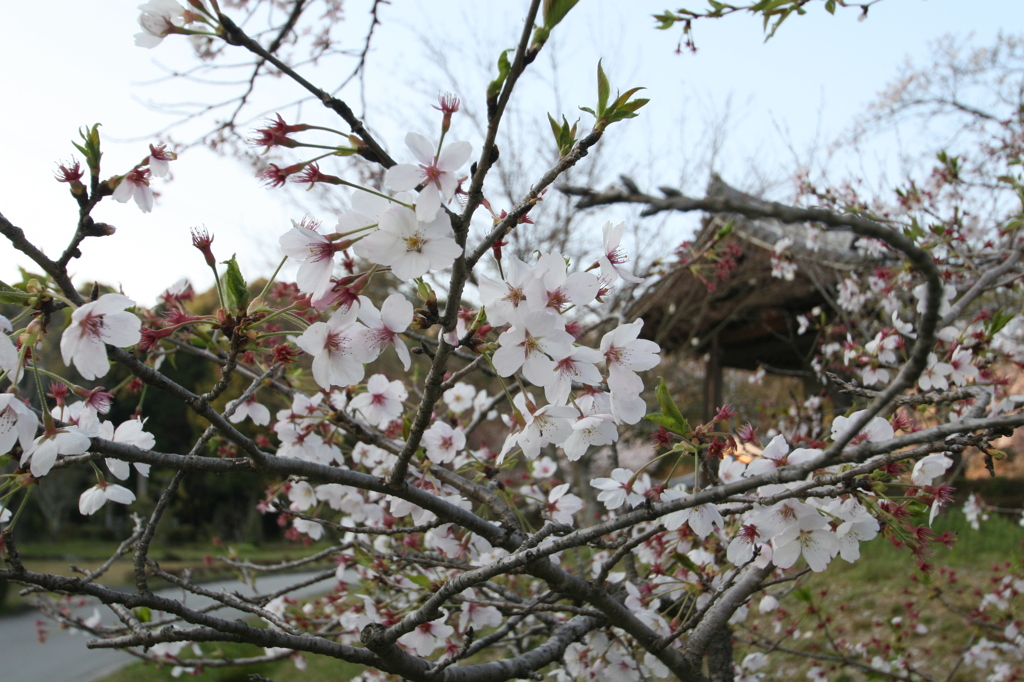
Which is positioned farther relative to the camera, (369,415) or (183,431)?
(183,431)

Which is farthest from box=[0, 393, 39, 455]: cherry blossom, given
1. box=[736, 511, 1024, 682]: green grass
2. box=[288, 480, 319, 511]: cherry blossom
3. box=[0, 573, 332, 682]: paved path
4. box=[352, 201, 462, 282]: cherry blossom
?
box=[0, 573, 332, 682]: paved path

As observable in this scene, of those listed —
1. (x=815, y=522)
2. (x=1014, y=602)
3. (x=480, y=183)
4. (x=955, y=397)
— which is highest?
(x=1014, y=602)

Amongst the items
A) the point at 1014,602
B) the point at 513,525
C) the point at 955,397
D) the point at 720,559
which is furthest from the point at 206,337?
the point at 1014,602

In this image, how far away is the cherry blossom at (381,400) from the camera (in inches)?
74.7

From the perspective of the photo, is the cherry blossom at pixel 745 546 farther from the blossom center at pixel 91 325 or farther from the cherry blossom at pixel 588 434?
the blossom center at pixel 91 325

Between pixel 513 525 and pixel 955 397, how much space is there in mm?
966

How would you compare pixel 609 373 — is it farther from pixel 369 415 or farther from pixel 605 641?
pixel 605 641

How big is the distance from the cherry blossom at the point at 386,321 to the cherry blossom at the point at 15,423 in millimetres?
533

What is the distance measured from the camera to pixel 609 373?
1.15 meters

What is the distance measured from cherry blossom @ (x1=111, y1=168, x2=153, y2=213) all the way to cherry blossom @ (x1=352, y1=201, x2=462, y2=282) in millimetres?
586

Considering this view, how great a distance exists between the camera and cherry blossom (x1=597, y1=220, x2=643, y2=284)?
3.74ft

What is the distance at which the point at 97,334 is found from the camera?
0.95 metres

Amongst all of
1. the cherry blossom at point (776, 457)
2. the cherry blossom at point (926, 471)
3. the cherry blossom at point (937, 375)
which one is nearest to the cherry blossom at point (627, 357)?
the cherry blossom at point (776, 457)

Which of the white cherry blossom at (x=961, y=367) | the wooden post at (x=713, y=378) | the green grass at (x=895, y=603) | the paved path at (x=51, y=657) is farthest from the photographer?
the wooden post at (x=713, y=378)
